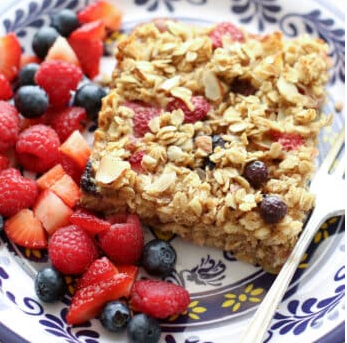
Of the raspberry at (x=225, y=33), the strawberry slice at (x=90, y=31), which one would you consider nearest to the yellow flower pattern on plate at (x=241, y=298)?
the raspberry at (x=225, y=33)

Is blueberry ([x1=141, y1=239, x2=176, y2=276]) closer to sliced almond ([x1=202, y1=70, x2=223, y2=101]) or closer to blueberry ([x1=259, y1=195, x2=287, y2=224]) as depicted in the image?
blueberry ([x1=259, y1=195, x2=287, y2=224])

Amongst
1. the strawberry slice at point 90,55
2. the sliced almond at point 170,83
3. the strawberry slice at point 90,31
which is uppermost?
the strawberry slice at point 90,31

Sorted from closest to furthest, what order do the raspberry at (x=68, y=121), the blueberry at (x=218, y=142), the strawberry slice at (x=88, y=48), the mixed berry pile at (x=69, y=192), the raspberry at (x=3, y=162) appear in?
the mixed berry pile at (x=69, y=192) → the blueberry at (x=218, y=142) → the raspberry at (x=3, y=162) → the raspberry at (x=68, y=121) → the strawberry slice at (x=88, y=48)

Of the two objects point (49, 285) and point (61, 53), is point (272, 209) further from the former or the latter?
point (61, 53)

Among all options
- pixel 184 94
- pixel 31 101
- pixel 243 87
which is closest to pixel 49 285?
pixel 31 101

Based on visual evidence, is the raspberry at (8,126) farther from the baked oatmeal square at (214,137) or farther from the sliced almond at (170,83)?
the sliced almond at (170,83)
